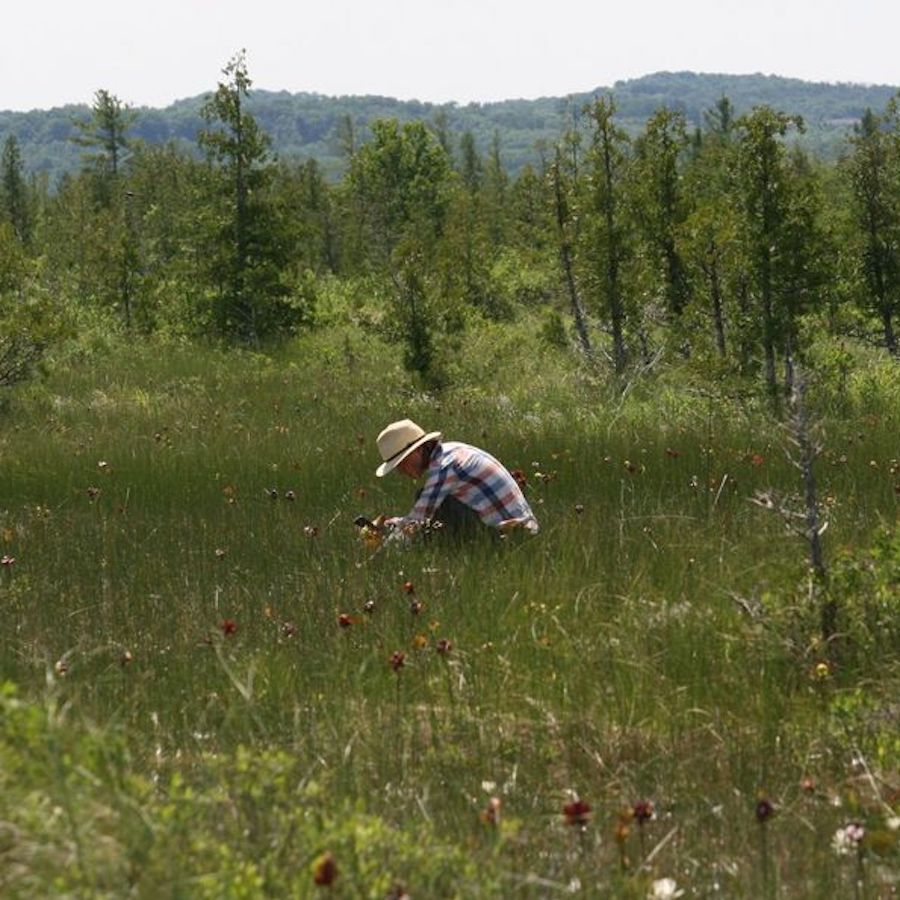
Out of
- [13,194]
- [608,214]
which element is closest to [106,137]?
[13,194]

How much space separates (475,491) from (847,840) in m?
4.16

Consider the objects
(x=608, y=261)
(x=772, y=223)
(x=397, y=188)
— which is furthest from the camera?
(x=397, y=188)

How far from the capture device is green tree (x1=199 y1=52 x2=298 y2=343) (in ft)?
74.4

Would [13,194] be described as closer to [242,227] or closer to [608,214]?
[242,227]

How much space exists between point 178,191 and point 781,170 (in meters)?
30.0

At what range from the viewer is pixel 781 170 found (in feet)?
46.7

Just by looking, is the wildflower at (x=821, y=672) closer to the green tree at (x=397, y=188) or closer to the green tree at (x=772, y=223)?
the green tree at (x=772, y=223)

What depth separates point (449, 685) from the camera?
4.52m

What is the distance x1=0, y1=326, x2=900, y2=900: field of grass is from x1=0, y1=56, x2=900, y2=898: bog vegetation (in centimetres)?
2

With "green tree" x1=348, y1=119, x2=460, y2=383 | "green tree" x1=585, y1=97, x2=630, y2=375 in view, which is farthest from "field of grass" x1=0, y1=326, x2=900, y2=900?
"green tree" x1=348, y1=119, x2=460, y2=383

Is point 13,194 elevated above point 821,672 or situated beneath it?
elevated above

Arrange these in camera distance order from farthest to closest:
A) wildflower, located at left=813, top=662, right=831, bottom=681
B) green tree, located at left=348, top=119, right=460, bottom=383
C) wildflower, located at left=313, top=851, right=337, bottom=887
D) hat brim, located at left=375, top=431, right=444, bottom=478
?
green tree, located at left=348, top=119, right=460, bottom=383 → hat brim, located at left=375, top=431, right=444, bottom=478 → wildflower, located at left=813, top=662, right=831, bottom=681 → wildflower, located at left=313, top=851, right=337, bottom=887

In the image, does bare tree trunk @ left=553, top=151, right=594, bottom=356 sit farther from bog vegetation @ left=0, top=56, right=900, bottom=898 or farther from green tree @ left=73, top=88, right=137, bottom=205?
green tree @ left=73, top=88, right=137, bottom=205

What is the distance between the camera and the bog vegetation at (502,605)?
3.00 metres
